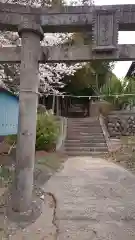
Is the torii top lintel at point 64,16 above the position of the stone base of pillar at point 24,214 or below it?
above

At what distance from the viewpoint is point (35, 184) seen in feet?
23.2

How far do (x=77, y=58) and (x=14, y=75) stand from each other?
7712 mm

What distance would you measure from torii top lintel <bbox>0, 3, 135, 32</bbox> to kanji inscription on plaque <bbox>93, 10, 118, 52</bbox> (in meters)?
0.07

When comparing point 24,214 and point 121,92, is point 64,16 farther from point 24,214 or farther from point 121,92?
point 121,92

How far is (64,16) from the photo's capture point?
17.5 ft

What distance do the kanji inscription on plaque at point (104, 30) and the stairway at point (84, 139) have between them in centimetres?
811

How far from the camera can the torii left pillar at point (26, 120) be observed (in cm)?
530

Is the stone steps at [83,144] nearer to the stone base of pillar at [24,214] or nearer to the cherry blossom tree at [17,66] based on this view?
the cherry blossom tree at [17,66]

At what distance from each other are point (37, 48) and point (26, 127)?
149 centimetres

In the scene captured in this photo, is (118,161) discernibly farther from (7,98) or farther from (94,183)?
(7,98)

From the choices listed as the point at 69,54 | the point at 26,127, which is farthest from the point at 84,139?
the point at 69,54

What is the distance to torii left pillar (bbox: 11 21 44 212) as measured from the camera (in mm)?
5301

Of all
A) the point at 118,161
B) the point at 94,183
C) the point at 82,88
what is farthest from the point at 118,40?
the point at 82,88

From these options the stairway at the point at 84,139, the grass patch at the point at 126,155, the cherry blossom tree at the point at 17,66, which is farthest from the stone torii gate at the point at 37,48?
the stairway at the point at 84,139
